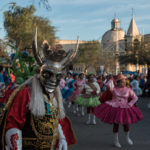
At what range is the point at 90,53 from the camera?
68.7 meters

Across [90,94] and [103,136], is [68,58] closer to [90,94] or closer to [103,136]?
[103,136]

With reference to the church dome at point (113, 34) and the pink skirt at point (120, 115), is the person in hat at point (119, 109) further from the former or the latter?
the church dome at point (113, 34)

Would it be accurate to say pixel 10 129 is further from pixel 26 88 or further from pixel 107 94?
pixel 107 94

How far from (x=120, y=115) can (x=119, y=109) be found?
19cm

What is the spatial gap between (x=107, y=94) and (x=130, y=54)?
38362 mm

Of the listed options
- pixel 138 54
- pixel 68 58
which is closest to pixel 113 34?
pixel 138 54

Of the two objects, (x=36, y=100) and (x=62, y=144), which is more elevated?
(x=36, y=100)

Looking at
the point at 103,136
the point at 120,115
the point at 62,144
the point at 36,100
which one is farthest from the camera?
the point at 103,136

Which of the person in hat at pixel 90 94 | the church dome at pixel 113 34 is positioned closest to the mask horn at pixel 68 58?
the person in hat at pixel 90 94

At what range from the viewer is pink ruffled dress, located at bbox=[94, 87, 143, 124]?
6967 millimetres

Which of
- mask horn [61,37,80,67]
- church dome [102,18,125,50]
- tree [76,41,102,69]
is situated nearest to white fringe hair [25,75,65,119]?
mask horn [61,37,80,67]

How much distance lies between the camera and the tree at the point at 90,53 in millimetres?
67875

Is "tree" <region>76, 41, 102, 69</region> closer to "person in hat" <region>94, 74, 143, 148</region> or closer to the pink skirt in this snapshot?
"person in hat" <region>94, 74, 143, 148</region>

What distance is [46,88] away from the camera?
336 cm
